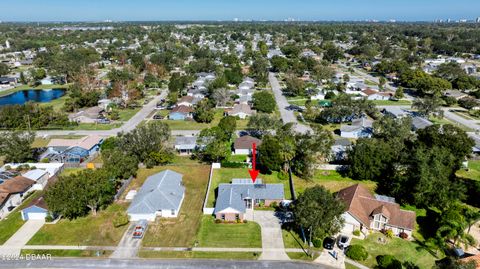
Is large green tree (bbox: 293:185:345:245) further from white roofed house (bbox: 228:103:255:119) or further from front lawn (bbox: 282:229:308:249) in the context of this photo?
white roofed house (bbox: 228:103:255:119)

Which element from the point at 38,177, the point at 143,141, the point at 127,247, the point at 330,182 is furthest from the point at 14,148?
the point at 330,182

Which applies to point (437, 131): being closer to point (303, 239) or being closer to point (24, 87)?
point (303, 239)

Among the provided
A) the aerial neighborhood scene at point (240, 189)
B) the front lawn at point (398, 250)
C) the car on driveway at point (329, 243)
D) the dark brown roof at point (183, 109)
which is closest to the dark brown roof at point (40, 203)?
the aerial neighborhood scene at point (240, 189)

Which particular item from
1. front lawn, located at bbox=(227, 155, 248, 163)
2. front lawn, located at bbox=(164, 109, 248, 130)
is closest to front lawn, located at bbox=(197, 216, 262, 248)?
front lawn, located at bbox=(227, 155, 248, 163)

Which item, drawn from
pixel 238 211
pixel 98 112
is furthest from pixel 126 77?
pixel 238 211

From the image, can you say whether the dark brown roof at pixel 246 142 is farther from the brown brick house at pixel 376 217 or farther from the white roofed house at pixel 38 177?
the white roofed house at pixel 38 177

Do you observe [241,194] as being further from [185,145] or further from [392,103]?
[392,103]

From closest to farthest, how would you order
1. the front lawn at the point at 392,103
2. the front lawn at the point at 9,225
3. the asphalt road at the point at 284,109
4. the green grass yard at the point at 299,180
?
1. the front lawn at the point at 9,225
2. the green grass yard at the point at 299,180
3. the asphalt road at the point at 284,109
4. the front lawn at the point at 392,103
